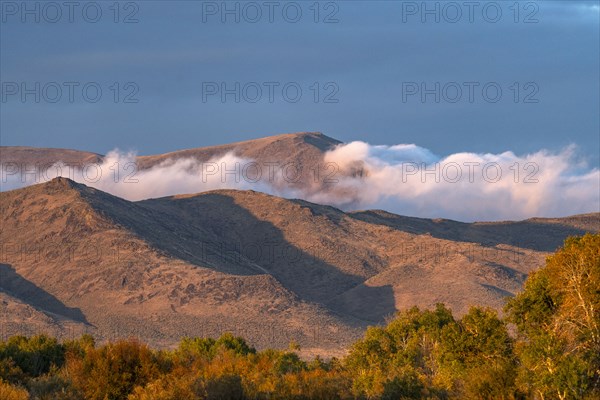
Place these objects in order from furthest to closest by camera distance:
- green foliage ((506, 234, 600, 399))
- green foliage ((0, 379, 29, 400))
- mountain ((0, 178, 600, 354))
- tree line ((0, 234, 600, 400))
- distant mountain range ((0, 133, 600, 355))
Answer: mountain ((0, 178, 600, 354)) < distant mountain range ((0, 133, 600, 355)) < tree line ((0, 234, 600, 400)) < green foliage ((506, 234, 600, 399)) < green foliage ((0, 379, 29, 400))

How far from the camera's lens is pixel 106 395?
43.1 m

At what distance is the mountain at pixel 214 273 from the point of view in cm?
13825

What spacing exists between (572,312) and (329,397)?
418 inches

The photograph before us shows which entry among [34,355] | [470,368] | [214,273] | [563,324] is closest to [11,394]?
[470,368]

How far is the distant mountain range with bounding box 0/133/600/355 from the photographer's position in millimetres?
138125

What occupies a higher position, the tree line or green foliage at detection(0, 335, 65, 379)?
the tree line

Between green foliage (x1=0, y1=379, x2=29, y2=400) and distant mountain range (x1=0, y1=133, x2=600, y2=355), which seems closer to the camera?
green foliage (x1=0, y1=379, x2=29, y2=400)

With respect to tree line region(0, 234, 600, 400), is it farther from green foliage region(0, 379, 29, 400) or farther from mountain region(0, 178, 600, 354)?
mountain region(0, 178, 600, 354)

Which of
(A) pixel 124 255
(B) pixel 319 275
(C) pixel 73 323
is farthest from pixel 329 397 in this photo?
(B) pixel 319 275

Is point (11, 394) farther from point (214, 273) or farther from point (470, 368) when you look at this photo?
point (214, 273)

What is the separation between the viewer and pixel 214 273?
511 feet

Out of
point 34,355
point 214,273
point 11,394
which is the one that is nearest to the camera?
point 11,394

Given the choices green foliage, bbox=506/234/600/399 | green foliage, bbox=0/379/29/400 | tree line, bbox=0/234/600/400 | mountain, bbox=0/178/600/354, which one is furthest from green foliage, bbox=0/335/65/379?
mountain, bbox=0/178/600/354

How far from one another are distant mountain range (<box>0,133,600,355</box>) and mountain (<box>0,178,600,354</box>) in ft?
0.88
